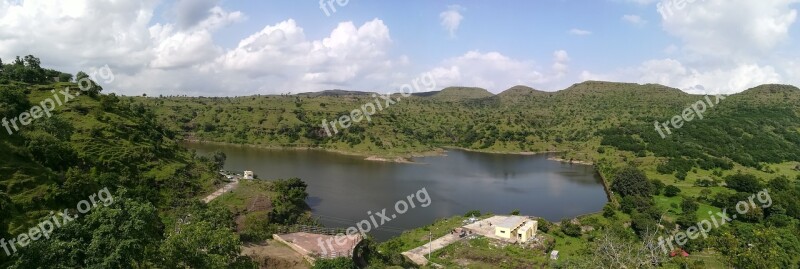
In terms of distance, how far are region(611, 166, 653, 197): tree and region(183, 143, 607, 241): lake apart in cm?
361

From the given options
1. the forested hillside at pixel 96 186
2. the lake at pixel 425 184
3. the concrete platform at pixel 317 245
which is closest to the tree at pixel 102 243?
the forested hillside at pixel 96 186

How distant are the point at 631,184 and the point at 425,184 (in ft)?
101

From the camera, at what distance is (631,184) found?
211 ft

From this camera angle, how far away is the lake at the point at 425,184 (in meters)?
56.9

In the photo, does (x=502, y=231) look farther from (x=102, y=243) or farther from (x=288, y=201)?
(x=102, y=243)

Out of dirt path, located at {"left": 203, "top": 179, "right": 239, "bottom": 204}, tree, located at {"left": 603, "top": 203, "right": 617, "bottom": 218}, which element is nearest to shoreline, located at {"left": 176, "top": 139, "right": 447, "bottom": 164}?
dirt path, located at {"left": 203, "top": 179, "right": 239, "bottom": 204}

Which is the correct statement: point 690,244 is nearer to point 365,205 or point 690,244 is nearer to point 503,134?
point 365,205

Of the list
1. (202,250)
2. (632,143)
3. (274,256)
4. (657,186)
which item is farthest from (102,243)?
(632,143)

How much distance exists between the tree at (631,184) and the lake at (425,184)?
11.8 ft

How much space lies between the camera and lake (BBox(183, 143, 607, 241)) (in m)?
56.9

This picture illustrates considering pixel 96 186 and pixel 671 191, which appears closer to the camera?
pixel 96 186

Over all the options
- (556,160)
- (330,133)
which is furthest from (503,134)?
(330,133)

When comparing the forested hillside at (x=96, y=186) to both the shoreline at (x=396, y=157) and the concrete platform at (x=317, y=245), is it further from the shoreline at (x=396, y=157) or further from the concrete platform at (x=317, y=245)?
the shoreline at (x=396, y=157)

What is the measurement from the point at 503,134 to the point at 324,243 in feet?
350
